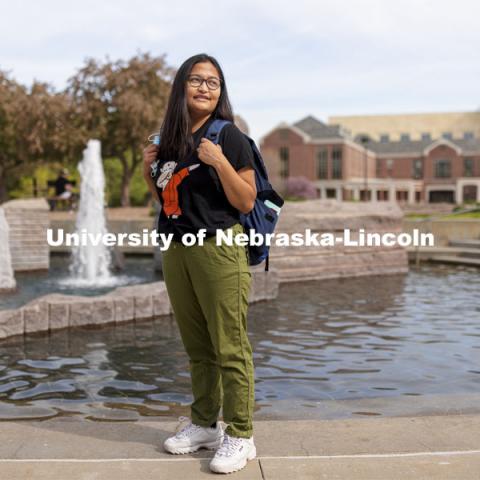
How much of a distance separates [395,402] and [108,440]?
2153 millimetres

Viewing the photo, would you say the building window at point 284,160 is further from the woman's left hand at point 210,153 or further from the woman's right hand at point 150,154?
the woman's left hand at point 210,153

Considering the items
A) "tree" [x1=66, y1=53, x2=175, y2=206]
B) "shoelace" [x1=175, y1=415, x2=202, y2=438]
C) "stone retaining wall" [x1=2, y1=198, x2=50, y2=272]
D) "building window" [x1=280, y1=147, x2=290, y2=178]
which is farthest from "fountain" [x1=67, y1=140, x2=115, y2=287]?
"building window" [x1=280, y1=147, x2=290, y2=178]

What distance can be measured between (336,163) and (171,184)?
71.0 meters

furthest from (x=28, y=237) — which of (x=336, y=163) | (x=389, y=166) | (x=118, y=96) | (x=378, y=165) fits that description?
(x=378, y=165)

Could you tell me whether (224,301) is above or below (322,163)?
below

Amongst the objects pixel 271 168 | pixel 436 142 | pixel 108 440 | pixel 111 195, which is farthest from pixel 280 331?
pixel 436 142

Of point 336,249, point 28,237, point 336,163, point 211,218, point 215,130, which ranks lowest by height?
point 336,249

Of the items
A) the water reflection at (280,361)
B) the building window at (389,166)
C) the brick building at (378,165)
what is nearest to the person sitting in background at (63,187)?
the water reflection at (280,361)

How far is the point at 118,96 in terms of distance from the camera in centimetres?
3253

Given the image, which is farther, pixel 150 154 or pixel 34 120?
pixel 34 120

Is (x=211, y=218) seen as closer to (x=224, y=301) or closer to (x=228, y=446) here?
(x=224, y=301)

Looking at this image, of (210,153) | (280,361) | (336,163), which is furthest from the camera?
(336,163)

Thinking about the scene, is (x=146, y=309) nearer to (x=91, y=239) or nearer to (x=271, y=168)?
(x=91, y=239)

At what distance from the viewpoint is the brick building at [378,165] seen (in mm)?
72938
